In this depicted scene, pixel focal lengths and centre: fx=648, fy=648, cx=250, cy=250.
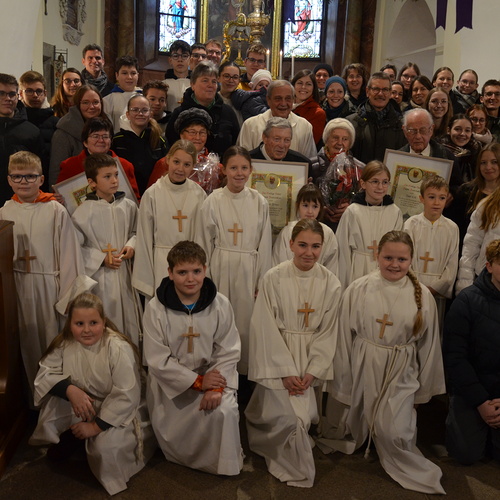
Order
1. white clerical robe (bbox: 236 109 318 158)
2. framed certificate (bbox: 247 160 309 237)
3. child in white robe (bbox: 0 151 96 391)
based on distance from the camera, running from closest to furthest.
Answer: child in white robe (bbox: 0 151 96 391)
framed certificate (bbox: 247 160 309 237)
white clerical robe (bbox: 236 109 318 158)

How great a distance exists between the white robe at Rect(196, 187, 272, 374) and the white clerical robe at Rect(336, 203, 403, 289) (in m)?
0.58

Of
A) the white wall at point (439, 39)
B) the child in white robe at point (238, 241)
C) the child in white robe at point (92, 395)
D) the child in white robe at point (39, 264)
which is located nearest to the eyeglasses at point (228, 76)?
the child in white robe at point (238, 241)

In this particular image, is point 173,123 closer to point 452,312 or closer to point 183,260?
point 183,260

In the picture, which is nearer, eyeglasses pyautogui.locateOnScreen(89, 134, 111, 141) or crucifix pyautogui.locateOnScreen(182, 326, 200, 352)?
crucifix pyautogui.locateOnScreen(182, 326, 200, 352)

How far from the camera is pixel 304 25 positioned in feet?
56.2

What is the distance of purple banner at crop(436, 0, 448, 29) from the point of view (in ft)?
37.1

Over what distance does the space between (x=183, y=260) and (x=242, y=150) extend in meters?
1.16

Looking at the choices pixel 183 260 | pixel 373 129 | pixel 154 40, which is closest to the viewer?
pixel 183 260

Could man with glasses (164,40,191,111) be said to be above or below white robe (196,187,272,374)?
above

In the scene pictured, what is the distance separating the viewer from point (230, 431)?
3871mm

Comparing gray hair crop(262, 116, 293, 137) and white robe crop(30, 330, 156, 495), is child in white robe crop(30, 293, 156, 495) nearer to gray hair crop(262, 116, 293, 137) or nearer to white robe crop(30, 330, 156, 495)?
white robe crop(30, 330, 156, 495)

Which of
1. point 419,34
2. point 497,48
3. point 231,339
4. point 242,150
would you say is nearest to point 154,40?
point 419,34

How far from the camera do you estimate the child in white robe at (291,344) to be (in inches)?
160

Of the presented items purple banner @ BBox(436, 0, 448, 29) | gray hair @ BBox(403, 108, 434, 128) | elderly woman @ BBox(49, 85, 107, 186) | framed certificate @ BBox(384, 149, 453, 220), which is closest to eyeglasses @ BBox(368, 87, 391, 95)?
gray hair @ BBox(403, 108, 434, 128)
